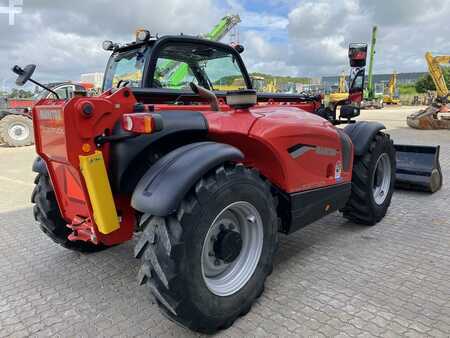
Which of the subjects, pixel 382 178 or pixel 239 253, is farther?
pixel 382 178

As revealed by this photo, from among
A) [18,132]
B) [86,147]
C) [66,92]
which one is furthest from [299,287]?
[18,132]

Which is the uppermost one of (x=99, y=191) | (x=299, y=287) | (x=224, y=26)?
(x=224, y=26)

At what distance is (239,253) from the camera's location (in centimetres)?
280

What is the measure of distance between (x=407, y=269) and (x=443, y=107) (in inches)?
635

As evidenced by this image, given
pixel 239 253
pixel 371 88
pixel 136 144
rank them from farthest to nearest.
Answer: pixel 371 88, pixel 239 253, pixel 136 144

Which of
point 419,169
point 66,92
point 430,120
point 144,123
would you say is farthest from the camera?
point 430,120

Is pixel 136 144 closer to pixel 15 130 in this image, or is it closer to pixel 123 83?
pixel 123 83

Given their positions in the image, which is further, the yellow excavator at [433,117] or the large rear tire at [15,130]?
the yellow excavator at [433,117]

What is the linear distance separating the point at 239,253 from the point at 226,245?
227 millimetres

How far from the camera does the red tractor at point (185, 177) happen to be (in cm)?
226

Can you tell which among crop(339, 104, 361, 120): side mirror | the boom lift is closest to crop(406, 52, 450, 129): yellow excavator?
the boom lift

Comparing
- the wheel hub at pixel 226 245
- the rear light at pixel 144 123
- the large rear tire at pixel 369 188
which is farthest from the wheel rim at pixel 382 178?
the rear light at pixel 144 123

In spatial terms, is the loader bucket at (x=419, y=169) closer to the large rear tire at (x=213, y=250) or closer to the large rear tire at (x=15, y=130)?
the large rear tire at (x=213, y=250)

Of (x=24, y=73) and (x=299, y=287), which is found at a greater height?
(x=24, y=73)
